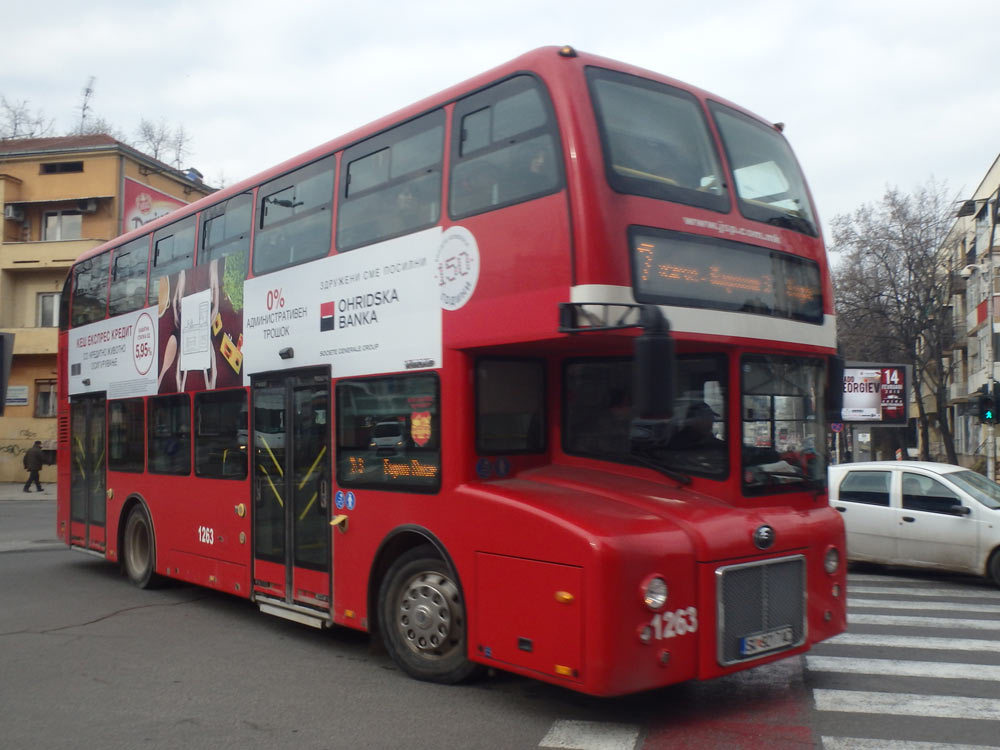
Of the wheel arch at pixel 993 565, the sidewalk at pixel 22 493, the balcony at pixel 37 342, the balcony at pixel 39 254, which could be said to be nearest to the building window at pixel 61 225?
the balcony at pixel 39 254

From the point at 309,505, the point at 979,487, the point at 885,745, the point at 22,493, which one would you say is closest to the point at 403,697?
the point at 309,505

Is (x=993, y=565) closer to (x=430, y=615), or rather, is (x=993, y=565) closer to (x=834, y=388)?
(x=834, y=388)

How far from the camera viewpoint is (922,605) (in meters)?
10.6

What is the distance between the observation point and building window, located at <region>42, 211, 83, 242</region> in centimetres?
4081

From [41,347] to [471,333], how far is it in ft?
120

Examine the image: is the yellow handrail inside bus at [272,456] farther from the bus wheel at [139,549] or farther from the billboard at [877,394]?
the billboard at [877,394]

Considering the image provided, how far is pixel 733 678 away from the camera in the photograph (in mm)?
7133

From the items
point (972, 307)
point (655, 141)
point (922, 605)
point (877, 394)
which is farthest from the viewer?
point (972, 307)

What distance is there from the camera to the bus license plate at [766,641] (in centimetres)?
602

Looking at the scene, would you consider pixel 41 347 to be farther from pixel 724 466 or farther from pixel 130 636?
pixel 724 466

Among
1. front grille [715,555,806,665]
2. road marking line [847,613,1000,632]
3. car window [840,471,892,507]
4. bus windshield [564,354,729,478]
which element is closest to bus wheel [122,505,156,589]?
bus windshield [564,354,729,478]

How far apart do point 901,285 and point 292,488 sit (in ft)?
121

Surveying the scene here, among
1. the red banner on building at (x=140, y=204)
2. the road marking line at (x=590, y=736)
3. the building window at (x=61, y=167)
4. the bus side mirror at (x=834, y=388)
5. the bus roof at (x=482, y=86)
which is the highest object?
the building window at (x=61, y=167)

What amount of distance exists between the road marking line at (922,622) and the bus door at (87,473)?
29.9 ft
